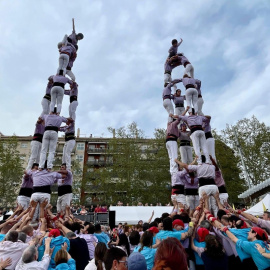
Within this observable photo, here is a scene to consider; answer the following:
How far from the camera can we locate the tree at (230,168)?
2773cm

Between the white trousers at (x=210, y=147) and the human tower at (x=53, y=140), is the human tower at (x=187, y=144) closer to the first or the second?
the white trousers at (x=210, y=147)

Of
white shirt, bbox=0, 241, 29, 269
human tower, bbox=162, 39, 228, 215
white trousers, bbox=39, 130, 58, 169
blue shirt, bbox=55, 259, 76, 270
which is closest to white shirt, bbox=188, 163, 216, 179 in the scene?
human tower, bbox=162, 39, 228, 215

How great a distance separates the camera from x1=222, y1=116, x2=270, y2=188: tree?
2683 cm

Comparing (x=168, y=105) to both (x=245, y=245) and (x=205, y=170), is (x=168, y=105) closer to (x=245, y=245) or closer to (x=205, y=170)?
(x=205, y=170)

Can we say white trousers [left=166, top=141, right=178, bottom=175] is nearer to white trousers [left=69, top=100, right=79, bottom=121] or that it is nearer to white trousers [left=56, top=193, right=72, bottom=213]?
white trousers [left=56, top=193, right=72, bottom=213]

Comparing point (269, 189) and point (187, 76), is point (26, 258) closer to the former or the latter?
point (187, 76)

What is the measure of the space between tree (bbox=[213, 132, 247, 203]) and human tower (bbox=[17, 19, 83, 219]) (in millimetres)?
20530

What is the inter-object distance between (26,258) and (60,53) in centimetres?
1050

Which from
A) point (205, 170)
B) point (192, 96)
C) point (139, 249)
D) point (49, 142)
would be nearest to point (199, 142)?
point (205, 170)

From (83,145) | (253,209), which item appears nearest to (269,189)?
(253,209)

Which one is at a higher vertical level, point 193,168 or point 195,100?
point 195,100

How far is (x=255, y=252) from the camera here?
360 cm

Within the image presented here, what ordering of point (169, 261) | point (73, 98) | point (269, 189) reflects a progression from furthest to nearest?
point (269, 189), point (73, 98), point (169, 261)

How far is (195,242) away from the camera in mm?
4762
